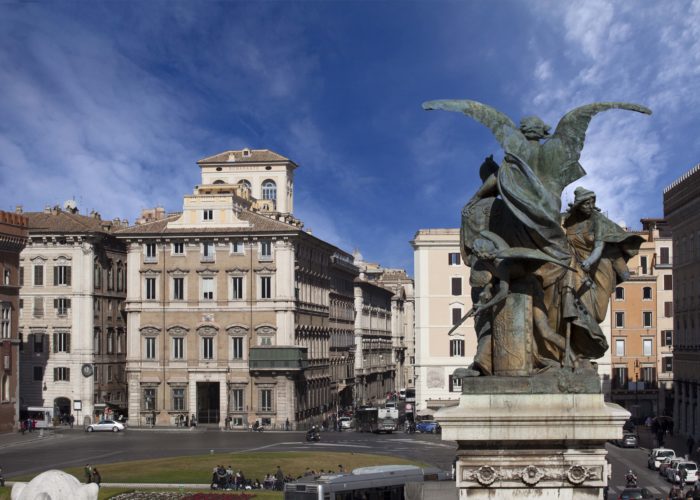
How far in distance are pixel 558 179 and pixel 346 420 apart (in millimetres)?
89921

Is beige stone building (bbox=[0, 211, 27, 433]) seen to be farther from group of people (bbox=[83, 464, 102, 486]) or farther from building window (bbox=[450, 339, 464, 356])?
group of people (bbox=[83, 464, 102, 486])

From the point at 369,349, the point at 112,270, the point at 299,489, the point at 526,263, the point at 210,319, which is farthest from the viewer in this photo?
the point at 369,349

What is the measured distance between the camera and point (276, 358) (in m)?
95.4

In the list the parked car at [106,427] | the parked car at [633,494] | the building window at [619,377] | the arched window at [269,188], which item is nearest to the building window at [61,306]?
the parked car at [106,427]

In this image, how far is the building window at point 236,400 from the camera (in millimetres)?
96500

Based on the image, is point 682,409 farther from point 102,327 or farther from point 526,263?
point 526,263

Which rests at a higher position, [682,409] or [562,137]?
[562,137]

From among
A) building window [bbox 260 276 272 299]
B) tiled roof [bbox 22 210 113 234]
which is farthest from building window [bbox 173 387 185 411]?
tiled roof [bbox 22 210 113 234]

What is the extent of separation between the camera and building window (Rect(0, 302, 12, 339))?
89450 mm

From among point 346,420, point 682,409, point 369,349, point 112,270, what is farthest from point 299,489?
point 369,349

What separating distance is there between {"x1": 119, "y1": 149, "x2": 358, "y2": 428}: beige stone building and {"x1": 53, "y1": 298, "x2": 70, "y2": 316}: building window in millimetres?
5739

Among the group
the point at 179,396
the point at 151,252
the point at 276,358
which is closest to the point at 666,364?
the point at 276,358

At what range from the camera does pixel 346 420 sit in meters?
101

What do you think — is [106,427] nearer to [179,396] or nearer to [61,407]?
[179,396]
